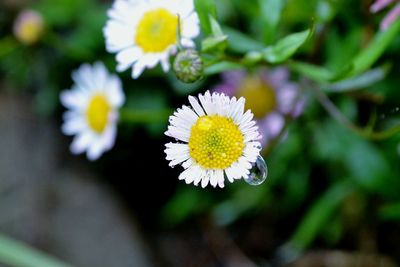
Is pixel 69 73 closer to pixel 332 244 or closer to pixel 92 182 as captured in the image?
pixel 92 182

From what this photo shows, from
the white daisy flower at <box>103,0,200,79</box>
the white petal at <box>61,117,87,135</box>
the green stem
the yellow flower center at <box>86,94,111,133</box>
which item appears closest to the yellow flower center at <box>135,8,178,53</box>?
the white daisy flower at <box>103,0,200,79</box>

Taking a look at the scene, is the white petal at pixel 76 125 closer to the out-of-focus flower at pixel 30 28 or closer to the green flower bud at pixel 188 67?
the out-of-focus flower at pixel 30 28

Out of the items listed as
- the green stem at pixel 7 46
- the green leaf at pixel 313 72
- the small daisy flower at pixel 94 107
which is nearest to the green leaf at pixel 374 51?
the green leaf at pixel 313 72

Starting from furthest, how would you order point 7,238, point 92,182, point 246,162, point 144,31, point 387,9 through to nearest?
point 92,182 → point 7,238 → point 387,9 → point 144,31 → point 246,162

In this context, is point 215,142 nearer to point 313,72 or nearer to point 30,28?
point 313,72

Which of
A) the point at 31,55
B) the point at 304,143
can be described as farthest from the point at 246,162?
the point at 31,55

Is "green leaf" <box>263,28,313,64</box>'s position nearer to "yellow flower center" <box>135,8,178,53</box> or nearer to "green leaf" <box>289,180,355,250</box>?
"yellow flower center" <box>135,8,178,53</box>
